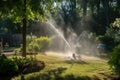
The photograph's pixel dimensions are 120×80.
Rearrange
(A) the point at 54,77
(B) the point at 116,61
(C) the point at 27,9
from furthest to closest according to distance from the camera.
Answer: (C) the point at 27,9
(B) the point at 116,61
(A) the point at 54,77

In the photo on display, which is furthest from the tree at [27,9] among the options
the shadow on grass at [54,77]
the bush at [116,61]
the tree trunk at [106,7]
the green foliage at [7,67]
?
the tree trunk at [106,7]

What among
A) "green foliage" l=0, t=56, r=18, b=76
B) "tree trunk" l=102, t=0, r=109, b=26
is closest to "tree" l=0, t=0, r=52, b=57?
"green foliage" l=0, t=56, r=18, b=76

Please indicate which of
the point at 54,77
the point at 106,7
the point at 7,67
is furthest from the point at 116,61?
the point at 106,7

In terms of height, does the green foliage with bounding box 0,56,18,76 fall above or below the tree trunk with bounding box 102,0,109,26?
below

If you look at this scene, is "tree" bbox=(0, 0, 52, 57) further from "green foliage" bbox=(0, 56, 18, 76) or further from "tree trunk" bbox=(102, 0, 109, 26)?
"tree trunk" bbox=(102, 0, 109, 26)

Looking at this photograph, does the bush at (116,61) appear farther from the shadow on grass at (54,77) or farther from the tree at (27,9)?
the tree at (27,9)

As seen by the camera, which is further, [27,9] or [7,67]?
[27,9]

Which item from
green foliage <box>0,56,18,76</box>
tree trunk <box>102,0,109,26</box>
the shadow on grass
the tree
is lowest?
the shadow on grass

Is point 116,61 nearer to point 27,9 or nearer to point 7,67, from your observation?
point 7,67

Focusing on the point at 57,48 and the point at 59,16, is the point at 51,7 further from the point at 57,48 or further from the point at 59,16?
the point at 59,16

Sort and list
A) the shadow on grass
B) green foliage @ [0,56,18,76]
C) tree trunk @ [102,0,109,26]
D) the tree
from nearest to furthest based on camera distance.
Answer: the shadow on grass
green foliage @ [0,56,18,76]
the tree
tree trunk @ [102,0,109,26]

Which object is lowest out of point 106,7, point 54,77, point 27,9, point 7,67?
point 54,77

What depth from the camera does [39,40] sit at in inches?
1122

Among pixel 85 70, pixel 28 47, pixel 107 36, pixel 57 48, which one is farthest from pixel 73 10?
pixel 85 70
